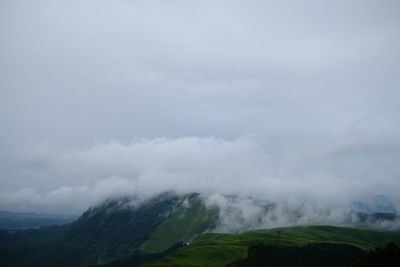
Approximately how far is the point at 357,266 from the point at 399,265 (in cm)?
1179

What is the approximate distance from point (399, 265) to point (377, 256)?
7.60 meters

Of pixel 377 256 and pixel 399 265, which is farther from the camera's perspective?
pixel 377 256

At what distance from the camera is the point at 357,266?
118375mm

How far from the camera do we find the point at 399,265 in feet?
360

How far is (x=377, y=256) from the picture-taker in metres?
117

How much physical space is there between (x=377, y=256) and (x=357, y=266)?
19.5 feet

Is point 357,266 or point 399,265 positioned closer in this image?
point 399,265
